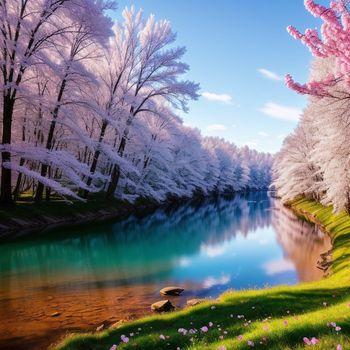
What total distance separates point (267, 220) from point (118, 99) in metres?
22.1

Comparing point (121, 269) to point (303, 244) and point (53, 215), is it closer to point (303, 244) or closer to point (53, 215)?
point (53, 215)

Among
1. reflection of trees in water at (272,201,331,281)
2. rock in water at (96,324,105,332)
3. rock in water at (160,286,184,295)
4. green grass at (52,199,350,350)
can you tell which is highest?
green grass at (52,199,350,350)

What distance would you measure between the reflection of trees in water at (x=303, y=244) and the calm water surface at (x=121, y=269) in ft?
0.22

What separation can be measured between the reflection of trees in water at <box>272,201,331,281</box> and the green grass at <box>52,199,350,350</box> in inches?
219

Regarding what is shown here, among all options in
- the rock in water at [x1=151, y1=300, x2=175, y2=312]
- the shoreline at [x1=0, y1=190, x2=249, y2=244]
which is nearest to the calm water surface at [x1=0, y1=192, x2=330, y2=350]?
the rock in water at [x1=151, y1=300, x2=175, y2=312]

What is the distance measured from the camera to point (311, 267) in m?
19.8

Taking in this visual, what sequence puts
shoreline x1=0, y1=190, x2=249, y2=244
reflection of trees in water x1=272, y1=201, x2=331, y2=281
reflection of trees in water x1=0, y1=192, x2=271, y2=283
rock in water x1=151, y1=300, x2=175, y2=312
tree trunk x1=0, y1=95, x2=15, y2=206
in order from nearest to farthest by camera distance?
rock in water x1=151, y1=300, x2=175, y2=312 < reflection of trees in water x1=0, y1=192, x2=271, y2=283 < reflection of trees in water x1=272, y1=201, x2=331, y2=281 < tree trunk x1=0, y1=95, x2=15, y2=206 < shoreline x1=0, y1=190, x2=249, y2=244

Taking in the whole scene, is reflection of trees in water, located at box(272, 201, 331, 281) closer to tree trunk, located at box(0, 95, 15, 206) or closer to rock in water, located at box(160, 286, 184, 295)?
rock in water, located at box(160, 286, 184, 295)

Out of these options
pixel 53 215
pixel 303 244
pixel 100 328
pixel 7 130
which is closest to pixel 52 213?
pixel 53 215

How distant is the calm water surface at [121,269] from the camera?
37.3 feet

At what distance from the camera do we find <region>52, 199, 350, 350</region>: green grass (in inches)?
225

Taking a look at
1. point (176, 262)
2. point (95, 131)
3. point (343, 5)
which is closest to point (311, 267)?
point (176, 262)

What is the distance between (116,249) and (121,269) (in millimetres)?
5486

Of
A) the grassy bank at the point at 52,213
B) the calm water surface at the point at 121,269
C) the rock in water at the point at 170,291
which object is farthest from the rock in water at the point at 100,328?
the grassy bank at the point at 52,213
